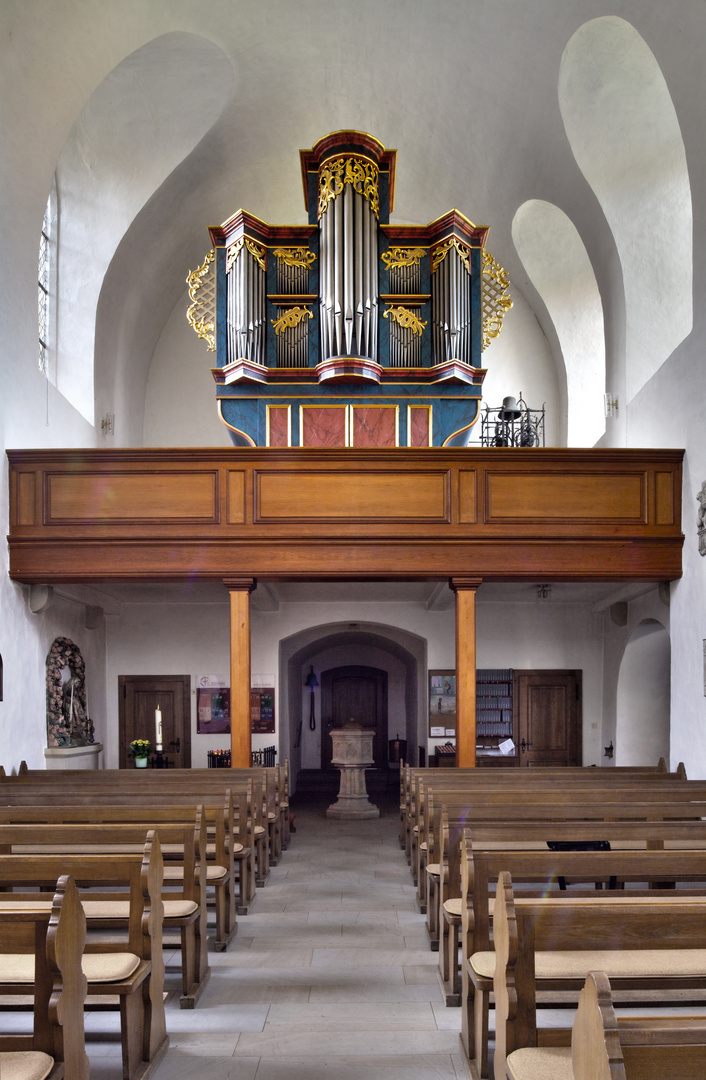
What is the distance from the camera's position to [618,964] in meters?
3.45

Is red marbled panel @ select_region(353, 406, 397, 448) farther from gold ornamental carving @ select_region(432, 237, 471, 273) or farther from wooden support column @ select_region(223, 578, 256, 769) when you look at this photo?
wooden support column @ select_region(223, 578, 256, 769)

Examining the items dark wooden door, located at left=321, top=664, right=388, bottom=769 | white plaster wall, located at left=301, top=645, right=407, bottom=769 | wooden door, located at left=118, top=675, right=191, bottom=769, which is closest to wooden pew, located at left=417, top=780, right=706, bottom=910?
wooden door, located at left=118, top=675, right=191, bottom=769

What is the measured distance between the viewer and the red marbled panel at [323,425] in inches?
404

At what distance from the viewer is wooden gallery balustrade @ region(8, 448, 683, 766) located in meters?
9.19

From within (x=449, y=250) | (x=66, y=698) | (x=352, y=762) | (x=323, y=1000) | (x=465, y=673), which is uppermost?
(x=449, y=250)

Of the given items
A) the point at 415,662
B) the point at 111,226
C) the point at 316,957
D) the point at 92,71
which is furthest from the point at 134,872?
the point at 415,662

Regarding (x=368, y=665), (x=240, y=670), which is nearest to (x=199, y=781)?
(x=240, y=670)

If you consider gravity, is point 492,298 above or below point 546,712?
above

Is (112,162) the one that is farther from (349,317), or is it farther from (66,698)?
(66,698)

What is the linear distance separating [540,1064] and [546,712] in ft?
34.4

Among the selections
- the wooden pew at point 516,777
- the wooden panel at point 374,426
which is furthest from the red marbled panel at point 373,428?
the wooden pew at point 516,777

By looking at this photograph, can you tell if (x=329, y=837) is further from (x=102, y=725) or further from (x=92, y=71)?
(x=92, y=71)

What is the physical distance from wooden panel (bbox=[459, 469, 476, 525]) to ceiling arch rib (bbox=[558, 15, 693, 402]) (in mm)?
2605

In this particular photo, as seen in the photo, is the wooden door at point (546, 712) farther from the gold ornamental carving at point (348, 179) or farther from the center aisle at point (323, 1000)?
the gold ornamental carving at point (348, 179)
